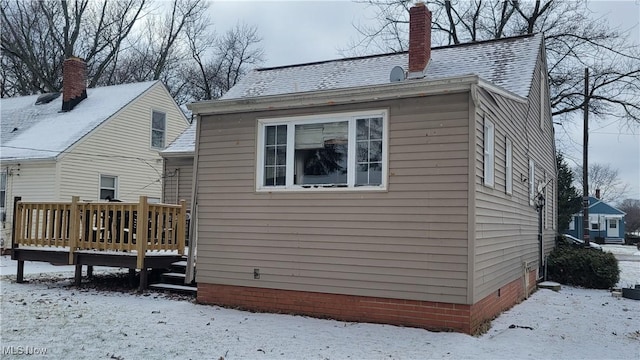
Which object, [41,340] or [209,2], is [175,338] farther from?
[209,2]

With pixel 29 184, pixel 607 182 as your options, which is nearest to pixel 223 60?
pixel 29 184

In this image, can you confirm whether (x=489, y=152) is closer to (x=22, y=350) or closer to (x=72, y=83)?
(x=22, y=350)

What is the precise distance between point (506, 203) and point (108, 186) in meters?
13.6

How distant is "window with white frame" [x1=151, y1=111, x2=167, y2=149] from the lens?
63.3 ft

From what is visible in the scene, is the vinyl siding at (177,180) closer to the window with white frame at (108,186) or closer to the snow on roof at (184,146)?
the snow on roof at (184,146)

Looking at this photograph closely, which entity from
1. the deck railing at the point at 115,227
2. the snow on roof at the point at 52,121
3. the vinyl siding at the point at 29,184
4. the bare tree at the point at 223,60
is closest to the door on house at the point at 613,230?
the bare tree at the point at 223,60

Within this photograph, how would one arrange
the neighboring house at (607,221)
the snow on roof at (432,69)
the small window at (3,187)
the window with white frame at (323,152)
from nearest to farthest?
the window with white frame at (323,152) < the snow on roof at (432,69) < the small window at (3,187) < the neighboring house at (607,221)

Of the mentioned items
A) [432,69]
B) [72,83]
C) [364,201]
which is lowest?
[364,201]

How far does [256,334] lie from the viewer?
6359 mm

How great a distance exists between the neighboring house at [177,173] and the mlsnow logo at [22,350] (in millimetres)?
8568

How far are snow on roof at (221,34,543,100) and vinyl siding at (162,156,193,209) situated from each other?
2.96m

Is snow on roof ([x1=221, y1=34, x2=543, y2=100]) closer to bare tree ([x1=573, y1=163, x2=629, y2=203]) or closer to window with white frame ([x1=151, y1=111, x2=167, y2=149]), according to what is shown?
window with white frame ([x1=151, y1=111, x2=167, y2=149])

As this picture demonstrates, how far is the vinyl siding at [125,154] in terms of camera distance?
16.2 meters

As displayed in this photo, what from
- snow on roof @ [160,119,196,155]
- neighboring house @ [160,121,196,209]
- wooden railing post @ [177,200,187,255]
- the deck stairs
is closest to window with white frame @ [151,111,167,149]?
snow on roof @ [160,119,196,155]
